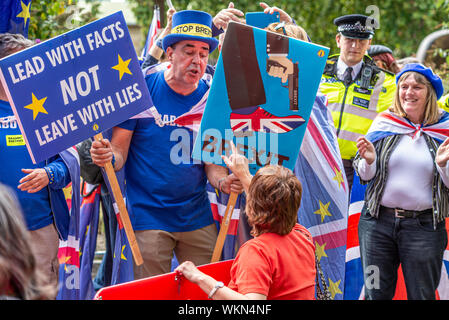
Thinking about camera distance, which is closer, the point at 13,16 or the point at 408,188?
the point at 408,188

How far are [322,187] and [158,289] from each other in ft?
5.62

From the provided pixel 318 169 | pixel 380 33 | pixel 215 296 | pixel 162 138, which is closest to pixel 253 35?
pixel 162 138

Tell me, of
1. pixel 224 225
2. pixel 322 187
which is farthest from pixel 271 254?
pixel 322 187

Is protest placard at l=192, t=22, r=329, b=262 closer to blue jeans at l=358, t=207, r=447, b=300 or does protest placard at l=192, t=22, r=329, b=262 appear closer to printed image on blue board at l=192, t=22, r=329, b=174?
printed image on blue board at l=192, t=22, r=329, b=174

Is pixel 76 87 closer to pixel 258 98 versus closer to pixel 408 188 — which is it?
pixel 258 98

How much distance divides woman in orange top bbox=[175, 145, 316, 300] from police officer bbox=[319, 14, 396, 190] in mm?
2154

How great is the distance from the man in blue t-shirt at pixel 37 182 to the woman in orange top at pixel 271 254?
3.60ft

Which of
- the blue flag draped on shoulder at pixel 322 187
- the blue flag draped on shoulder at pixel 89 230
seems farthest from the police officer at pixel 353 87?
the blue flag draped on shoulder at pixel 89 230

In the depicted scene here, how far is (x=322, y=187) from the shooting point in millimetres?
4172

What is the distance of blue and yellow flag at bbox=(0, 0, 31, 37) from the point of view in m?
4.21

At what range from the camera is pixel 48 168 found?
A: 347 centimetres

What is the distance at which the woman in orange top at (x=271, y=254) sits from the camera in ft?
8.29

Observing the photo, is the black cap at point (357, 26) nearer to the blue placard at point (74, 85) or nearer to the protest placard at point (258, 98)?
the protest placard at point (258, 98)
